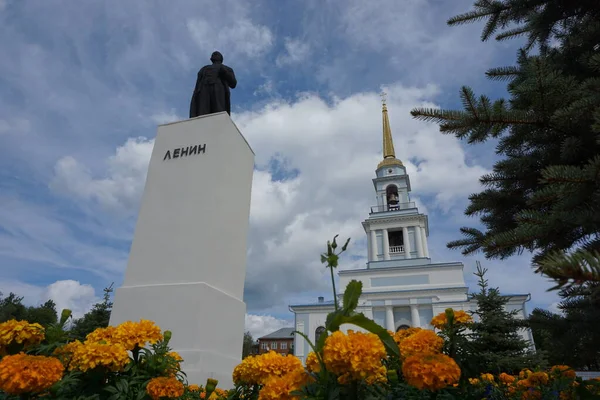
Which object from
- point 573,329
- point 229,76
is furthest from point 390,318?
point 573,329

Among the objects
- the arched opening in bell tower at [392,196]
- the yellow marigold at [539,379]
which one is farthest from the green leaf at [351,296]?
the arched opening in bell tower at [392,196]

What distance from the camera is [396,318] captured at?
26.5 metres

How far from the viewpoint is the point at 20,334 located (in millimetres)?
1975

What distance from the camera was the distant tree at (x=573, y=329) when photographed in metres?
2.44

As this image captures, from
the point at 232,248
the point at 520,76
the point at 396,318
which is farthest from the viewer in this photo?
the point at 396,318

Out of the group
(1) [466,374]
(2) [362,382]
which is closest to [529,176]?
(1) [466,374]

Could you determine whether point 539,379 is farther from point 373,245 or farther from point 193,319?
point 373,245

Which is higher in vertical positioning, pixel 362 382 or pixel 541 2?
pixel 541 2

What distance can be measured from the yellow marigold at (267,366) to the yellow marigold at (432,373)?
610mm

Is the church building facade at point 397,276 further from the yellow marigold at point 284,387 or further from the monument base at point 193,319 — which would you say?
the yellow marigold at point 284,387

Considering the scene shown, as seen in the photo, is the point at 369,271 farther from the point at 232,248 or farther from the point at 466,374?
the point at 466,374

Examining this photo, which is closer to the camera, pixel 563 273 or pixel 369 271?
pixel 563 273

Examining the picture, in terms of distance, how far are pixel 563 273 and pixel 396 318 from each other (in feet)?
92.3

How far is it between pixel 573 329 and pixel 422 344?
178 centimetres
